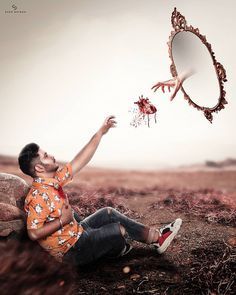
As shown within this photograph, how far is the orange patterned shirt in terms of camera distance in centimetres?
232

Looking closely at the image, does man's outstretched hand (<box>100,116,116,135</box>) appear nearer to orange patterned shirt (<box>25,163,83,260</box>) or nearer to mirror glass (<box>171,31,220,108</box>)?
orange patterned shirt (<box>25,163,83,260</box>)

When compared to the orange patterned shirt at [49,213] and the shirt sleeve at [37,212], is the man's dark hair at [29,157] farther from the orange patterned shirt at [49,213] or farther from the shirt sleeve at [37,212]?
the shirt sleeve at [37,212]

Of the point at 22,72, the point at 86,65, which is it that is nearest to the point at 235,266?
the point at 86,65

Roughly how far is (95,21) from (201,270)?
7.38ft

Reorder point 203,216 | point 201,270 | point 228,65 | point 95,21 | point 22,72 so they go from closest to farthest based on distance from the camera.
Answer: point 201,270 < point 228,65 < point 203,216 < point 95,21 < point 22,72

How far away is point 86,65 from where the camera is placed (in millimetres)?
Answer: 3715

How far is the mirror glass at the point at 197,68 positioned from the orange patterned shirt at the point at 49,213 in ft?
3.43

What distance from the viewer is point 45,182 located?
2.43 m

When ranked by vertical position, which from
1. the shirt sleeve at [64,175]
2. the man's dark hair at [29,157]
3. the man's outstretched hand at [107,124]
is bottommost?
the shirt sleeve at [64,175]

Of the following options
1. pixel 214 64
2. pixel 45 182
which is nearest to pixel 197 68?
A: pixel 214 64

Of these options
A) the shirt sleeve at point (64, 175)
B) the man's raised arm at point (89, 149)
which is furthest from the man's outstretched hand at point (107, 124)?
the shirt sleeve at point (64, 175)

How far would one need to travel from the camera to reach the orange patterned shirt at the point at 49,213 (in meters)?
2.32

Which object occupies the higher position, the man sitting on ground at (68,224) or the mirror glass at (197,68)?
the mirror glass at (197,68)

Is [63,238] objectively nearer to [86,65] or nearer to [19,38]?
[86,65]
